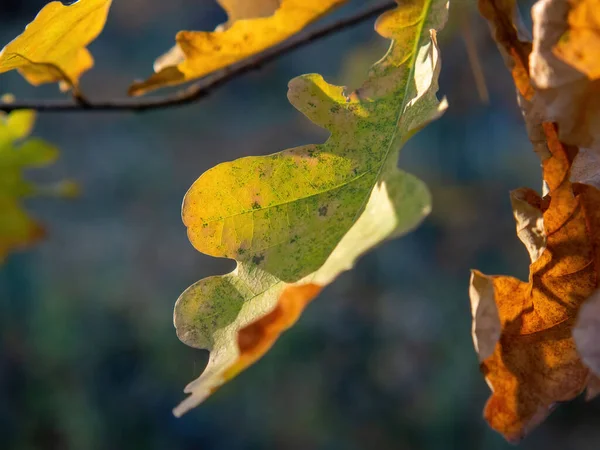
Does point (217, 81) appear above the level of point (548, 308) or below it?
above

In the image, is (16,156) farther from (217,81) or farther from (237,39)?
(237,39)

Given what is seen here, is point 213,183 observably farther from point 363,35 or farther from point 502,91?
point 363,35

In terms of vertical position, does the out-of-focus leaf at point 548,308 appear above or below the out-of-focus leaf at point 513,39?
below

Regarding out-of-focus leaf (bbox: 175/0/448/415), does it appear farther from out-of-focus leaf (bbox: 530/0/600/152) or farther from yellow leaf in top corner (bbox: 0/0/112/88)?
yellow leaf in top corner (bbox: 0/0/112/88)

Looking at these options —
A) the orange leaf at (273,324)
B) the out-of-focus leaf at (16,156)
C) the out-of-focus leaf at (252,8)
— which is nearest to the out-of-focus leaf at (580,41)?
the orange leaf at (273,324)

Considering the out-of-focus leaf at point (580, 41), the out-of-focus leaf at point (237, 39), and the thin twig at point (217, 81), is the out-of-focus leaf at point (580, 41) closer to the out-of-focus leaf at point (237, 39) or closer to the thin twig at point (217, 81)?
the out-of-focus leaf at point (237, 39)

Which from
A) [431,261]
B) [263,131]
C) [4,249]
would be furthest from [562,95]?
[263,131]

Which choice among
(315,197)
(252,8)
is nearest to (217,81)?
(252,8)
